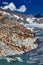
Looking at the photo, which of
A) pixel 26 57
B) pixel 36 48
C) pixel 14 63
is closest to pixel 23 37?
pixel 36 48

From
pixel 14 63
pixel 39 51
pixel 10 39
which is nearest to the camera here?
pixel 14 63

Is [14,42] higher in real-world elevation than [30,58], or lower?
higher

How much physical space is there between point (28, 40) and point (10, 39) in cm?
326

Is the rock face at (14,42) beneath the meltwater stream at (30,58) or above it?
above

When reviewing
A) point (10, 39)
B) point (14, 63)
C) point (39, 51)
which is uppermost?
point (10, 39)

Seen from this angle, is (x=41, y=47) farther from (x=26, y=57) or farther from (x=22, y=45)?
(x=26, y=57)

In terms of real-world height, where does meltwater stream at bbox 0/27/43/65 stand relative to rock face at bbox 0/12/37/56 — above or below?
below

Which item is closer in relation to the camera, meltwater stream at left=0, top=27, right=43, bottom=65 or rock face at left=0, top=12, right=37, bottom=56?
meltwater stream at left=0, top=27, right=43, bottom=65

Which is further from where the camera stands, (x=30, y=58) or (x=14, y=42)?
(x=14, y=42)

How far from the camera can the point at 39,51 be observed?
150 ft

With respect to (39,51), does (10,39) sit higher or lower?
higher

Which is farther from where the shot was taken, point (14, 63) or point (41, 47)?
point (41, 47)

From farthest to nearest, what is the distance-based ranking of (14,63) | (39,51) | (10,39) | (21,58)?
1. (10,39)
2. (39,51)
3. (21,58)
4. (14,63)

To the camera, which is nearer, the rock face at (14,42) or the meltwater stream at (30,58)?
the meltwater stream at (30,58)
